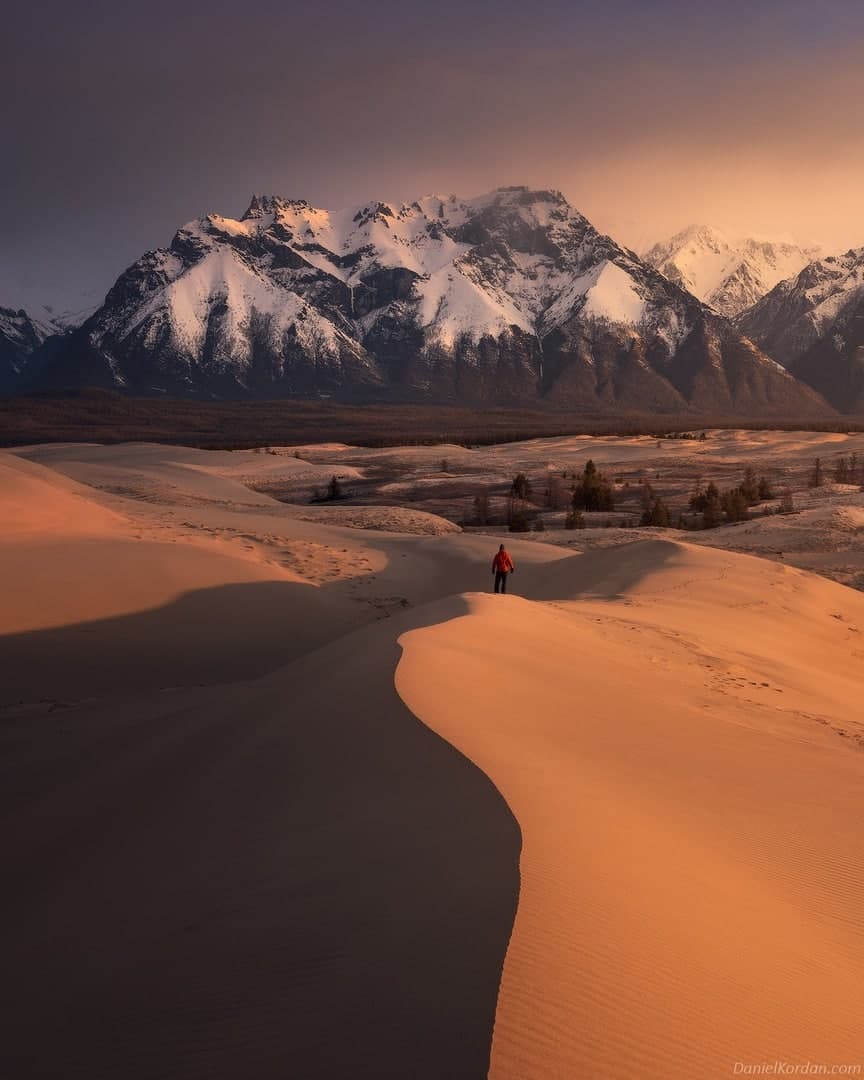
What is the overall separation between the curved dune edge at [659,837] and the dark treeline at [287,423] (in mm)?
97752

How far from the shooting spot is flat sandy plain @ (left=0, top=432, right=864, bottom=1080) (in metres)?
3.19

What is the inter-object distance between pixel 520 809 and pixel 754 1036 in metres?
1.96

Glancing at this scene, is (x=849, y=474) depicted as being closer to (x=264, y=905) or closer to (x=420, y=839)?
(x=420, y=839)

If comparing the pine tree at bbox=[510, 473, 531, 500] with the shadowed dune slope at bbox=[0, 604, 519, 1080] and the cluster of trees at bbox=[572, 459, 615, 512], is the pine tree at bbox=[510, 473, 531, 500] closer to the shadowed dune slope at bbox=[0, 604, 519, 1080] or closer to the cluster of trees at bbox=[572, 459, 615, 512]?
the cluster of trees at bbox=[572, 459, 615, 512]

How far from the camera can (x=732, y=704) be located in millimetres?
10328

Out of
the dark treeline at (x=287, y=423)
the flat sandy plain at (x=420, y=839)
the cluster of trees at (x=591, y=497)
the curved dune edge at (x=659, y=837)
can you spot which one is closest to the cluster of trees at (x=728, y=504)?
the cluster of trees at (x=591, y=497)

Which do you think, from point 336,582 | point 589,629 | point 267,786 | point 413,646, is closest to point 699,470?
point 336,582

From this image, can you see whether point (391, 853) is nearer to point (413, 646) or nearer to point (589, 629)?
point (413, 646)

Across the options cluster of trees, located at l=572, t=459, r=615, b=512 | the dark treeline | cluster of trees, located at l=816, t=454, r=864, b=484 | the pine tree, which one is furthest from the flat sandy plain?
the dark treeline

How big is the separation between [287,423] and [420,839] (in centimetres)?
15541

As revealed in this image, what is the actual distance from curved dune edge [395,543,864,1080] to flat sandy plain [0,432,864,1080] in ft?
0.06

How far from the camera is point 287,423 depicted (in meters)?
157

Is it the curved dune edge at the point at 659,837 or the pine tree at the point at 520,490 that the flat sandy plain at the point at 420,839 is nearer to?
the curved dune edge at the point at 659,837

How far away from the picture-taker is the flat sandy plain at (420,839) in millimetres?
3188
